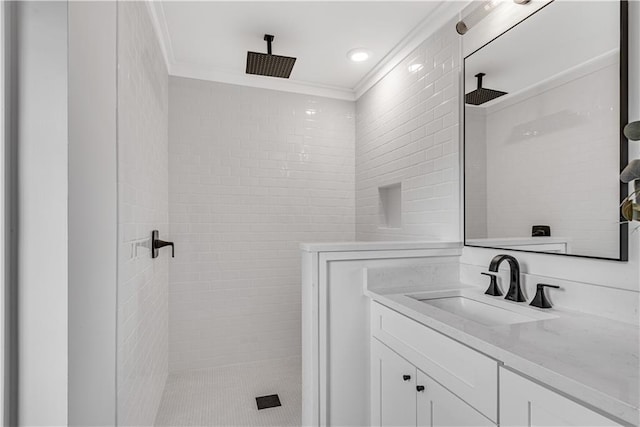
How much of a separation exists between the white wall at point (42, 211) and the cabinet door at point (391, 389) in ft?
3.89

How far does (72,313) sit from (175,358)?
2.11 metres

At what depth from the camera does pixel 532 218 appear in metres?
1.59

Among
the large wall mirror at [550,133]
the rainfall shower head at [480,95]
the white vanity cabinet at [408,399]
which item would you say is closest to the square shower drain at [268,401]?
the white vanity cabinet at [408,399]

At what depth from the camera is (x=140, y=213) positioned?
177cm

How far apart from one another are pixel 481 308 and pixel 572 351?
2.23 ft

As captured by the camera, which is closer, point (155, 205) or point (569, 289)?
point (569, 289)

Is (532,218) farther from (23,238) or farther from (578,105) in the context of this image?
(23,238)

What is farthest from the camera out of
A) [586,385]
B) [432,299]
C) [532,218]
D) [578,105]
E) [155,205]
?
[155,205]

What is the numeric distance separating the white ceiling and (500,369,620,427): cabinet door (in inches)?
77.8

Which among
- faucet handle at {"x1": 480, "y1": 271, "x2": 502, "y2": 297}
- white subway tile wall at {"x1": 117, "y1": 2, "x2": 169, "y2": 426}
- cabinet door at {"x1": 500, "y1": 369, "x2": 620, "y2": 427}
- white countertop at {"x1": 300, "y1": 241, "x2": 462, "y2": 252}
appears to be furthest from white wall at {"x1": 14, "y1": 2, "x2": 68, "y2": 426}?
faucet handle at {"x1": 480, "y1": 271, "x2": 502, "y2": 297}

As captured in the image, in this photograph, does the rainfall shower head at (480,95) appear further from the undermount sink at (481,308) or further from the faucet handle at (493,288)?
the undermount sink at (481,308)

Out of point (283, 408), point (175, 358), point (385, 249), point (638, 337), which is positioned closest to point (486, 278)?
point (385, 249)

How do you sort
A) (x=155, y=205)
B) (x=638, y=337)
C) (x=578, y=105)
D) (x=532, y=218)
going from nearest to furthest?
(x=638, y=337) < (x=578, y=105) < (x=532, y=218) < (x=155, y=205)

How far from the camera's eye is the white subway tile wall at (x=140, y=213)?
1410mm
